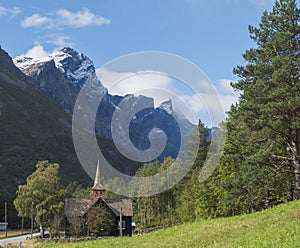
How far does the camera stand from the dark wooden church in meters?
63.0

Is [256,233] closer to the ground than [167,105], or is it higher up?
closer to the ground

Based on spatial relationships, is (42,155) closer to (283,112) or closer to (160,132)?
(160,132)

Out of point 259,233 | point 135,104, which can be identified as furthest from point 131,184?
point 259,233

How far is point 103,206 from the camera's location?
215 ft

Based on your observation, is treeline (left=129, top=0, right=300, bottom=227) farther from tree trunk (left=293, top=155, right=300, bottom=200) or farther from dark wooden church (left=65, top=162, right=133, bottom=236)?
dark wooden church (left=65, top=162, right=133, bottom=236)

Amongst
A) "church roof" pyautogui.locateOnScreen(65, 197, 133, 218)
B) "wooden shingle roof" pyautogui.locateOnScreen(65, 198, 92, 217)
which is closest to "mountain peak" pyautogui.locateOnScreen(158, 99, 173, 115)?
"church roof" pyautogui.locateOnScreen(65, 197, 133, 218)

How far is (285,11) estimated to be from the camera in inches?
1221

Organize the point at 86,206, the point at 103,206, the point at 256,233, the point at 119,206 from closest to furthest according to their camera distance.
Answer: the point at 256,233 → the point at 103,206 → the point at 86,206 → the point at 119,206

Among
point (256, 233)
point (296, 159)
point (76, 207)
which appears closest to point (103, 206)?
point (76, 207)

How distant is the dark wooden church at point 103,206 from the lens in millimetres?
63000

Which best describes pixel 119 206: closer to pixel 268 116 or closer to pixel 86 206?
pixel 86 206

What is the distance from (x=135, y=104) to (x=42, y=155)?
133 meters

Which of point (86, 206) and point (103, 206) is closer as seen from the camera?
point (103, 206)

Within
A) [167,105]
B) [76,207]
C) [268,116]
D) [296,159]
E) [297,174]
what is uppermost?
[167,105]
